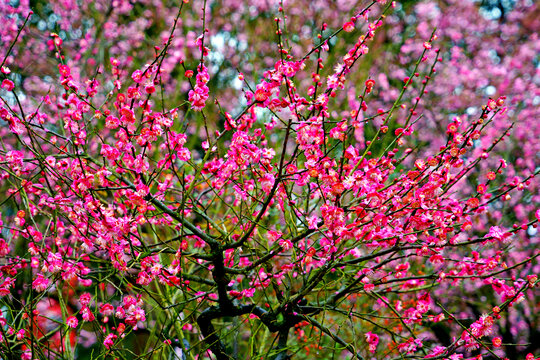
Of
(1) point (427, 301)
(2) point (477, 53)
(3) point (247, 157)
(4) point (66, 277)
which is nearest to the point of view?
(3) point (247, 157)

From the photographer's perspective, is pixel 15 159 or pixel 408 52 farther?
pixel 408 52

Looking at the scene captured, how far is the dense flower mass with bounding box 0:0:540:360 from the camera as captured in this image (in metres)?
2.67

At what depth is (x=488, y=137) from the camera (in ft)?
28.9

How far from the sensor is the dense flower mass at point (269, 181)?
8.76 ft

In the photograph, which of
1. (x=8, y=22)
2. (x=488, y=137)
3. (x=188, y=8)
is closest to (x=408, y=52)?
(x=488, y=137)

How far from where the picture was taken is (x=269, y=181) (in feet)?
8.67

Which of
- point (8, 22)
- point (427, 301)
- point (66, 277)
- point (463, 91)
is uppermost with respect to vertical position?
point (8, 22)

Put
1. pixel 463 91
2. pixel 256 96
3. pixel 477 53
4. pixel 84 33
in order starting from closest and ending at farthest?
pixel 256 96, pixel 84 33, pixel 463 91, pixel 477 53

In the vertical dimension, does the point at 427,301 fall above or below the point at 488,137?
below

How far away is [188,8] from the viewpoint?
989 centimetres

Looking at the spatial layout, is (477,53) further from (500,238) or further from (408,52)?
(500,238)

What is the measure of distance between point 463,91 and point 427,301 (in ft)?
25.3

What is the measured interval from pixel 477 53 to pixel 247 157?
9800 millimetres

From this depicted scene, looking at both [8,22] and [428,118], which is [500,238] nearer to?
[428,118]
